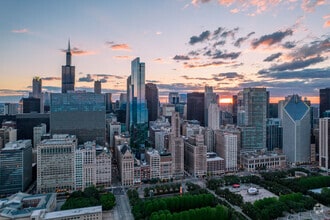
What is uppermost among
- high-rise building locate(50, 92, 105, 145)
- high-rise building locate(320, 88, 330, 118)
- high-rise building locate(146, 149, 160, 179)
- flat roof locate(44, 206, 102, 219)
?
high-rise building locate(320, 88, 330, 118)

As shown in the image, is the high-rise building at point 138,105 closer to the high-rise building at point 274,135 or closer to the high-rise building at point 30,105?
the high-rise building at point 30,105

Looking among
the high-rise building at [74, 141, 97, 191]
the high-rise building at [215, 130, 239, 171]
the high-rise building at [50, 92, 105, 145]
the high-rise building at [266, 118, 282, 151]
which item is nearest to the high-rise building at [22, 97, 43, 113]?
the high-rise building at [50, 92, 105, 145]

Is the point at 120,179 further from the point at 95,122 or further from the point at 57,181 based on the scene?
the point at 95,122

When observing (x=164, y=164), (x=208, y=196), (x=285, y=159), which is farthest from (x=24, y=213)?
(x=285, y=159)

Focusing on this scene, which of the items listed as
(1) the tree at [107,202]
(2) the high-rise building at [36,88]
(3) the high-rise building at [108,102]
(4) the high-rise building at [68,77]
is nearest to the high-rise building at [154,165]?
(1) the tree at [107,202]

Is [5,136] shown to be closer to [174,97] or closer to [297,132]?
[297,132]

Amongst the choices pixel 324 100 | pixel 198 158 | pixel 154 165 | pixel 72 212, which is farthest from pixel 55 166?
pixel 324 100

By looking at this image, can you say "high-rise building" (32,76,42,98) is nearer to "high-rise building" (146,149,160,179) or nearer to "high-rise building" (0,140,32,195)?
"high-rise building" (0,140,32,195)
